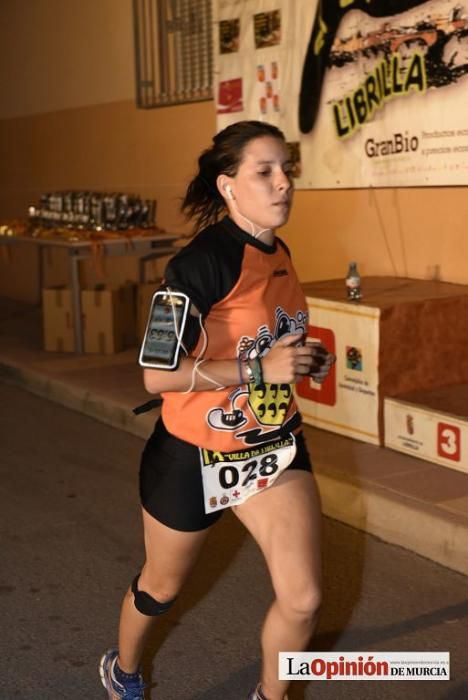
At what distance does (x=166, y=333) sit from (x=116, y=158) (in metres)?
9.42

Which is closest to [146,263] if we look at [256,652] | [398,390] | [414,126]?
[414,126]

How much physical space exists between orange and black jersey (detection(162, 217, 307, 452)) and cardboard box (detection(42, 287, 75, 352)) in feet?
23.5

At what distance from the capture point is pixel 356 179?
8.15m

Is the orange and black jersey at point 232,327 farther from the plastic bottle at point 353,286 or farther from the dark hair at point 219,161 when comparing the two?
the plastic bottle at point 353,286

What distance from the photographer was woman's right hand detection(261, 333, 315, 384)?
3076 mm

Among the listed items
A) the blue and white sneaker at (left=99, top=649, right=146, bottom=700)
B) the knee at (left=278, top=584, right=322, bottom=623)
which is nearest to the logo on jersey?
the knee at (left=278, top=584, right=322, bottom=623)

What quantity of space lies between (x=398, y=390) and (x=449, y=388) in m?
0.34

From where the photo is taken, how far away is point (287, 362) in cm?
307

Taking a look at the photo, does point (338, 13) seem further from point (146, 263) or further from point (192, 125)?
point (146, 263)

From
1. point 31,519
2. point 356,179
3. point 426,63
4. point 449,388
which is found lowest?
point 31,519

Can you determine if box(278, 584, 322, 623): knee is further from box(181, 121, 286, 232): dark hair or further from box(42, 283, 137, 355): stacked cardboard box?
box(42, 283, 137, 355): stacked cardboard box

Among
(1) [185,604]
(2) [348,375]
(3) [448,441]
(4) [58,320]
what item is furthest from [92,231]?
(1) [185,604]

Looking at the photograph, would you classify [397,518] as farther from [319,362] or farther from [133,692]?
[319,362]

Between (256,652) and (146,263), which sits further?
(146,263)
